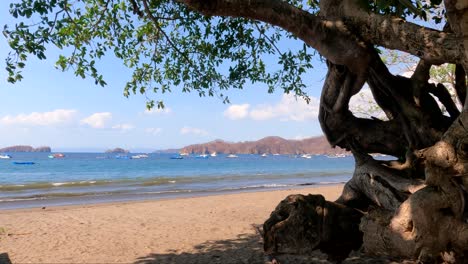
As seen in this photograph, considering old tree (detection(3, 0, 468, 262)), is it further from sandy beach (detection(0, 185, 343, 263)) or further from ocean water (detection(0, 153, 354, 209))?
ocean water (detection(0, 153, 354, 209))

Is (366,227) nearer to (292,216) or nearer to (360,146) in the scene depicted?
(292,216)

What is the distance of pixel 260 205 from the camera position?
1705 centimetres

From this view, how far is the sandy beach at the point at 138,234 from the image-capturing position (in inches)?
334

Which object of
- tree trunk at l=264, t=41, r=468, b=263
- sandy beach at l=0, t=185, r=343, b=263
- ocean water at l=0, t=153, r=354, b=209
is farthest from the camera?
ocean water at l=0, t=153, r=354, b=209

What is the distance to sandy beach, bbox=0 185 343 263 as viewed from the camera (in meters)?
8.48

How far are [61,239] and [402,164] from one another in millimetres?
8775

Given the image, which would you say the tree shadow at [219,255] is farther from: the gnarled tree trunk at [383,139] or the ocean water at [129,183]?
the ocean water at [129,183]

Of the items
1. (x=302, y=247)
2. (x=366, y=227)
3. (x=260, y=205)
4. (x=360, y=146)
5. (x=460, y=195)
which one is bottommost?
(x=260, y=205)

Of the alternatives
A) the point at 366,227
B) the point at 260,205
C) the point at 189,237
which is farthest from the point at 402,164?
the point at 260,205

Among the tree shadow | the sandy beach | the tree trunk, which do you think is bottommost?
the sandy beach

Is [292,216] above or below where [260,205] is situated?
above

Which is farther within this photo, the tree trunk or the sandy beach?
the sandy beach

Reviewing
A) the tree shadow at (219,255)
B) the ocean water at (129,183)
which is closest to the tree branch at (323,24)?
the tree shadow at (219,255)

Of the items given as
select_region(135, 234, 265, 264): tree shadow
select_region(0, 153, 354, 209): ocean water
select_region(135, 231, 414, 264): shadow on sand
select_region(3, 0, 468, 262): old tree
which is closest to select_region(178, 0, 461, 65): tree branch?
select_region(3, 0, 468, 262): old tree
